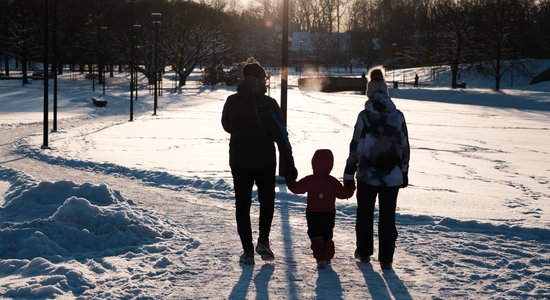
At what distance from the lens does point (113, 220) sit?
7.32 m

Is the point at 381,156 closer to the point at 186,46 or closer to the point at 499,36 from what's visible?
the point at 499,36

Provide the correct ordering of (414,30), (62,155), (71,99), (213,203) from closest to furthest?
(213,203)
(62,155)
(71,99)
(414,30)

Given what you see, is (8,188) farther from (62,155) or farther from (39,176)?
(62,155)

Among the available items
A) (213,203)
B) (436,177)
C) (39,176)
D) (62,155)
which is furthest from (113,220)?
(62,155)

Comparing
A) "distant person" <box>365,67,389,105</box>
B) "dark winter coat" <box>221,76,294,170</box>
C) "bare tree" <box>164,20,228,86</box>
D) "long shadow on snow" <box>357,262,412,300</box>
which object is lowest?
"long shadow on snow" <box>357,262,412,300</box>

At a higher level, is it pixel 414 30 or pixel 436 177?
pixel 414 30

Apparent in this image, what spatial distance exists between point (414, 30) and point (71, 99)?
→ 217 feet

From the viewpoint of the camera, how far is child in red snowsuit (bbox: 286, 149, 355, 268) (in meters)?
6.26

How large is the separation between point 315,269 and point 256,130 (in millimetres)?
1372

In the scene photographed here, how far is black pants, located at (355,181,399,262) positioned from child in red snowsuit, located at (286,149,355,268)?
217mm

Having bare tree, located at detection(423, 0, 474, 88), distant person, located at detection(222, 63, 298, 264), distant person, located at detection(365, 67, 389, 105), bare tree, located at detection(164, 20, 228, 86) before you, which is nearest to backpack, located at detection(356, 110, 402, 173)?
distant person, located at detection(365, 67, 389, 105)

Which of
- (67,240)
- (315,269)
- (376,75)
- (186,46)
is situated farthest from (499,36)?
(67,240)

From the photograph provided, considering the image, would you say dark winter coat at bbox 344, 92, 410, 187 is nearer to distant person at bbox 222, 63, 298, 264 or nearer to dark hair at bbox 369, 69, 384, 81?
dark hair at bbox 369, 69, 384, 81

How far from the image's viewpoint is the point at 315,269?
629 cm
